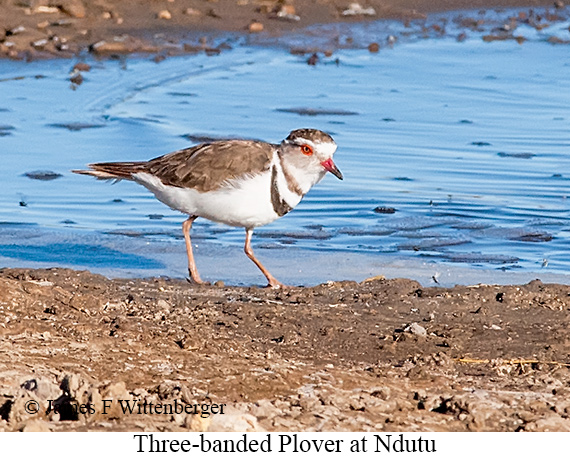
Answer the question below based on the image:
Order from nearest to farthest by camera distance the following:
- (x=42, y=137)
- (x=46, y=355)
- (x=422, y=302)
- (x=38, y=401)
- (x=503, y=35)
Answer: (x=38, y=401) → (x=46, y=355) → (x=422, y=302) → (x=42, y=137) → (x=503, y=35)

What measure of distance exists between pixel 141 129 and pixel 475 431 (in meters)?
7.00

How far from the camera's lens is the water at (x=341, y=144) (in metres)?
7.91

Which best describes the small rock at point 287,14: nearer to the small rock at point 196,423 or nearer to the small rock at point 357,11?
the small rock at point 357,11

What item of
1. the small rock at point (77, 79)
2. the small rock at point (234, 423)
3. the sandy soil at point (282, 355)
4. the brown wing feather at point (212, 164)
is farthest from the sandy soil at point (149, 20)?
the small rock at point (234, 423)

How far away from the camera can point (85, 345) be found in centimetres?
474

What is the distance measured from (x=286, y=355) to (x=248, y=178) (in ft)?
6.26

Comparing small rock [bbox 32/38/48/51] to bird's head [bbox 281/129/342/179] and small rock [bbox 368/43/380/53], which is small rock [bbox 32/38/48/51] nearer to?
small rock [bbox 368/43/380/53]

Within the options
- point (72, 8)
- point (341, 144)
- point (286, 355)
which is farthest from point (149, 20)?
point (286, 355)

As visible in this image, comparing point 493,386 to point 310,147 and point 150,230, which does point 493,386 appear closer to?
point 310,147

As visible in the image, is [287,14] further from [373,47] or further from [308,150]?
[308,150]

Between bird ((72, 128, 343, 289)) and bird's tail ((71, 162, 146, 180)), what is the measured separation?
23cm

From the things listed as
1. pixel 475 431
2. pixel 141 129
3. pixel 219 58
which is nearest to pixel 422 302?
pixel 475 431

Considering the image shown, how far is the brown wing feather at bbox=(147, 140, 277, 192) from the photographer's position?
6.68 meters

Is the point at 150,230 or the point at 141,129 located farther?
the point at 141,129
